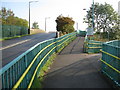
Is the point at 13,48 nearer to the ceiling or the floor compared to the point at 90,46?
nearer to the floor

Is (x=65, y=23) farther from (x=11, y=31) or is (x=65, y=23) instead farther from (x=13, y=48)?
(x=13, y=48)

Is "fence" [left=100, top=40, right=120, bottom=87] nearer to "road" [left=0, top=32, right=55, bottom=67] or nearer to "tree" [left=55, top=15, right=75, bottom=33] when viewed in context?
"road" [left=0, top=32, right=55, bottom=67]

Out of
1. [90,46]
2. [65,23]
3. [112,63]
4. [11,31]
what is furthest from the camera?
[65,23]

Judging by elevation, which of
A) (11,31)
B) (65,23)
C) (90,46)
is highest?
(65,23)

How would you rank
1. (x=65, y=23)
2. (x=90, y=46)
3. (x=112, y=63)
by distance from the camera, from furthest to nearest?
(x=65, y=23) → (x=90, y=46) → (x=112, y=63)

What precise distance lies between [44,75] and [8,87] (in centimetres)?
433

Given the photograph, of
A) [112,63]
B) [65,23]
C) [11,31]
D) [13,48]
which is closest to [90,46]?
[13,48]

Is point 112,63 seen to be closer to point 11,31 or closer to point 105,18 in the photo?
point 11,31

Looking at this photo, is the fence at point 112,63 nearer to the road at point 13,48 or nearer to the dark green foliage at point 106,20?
the road at point 13,48

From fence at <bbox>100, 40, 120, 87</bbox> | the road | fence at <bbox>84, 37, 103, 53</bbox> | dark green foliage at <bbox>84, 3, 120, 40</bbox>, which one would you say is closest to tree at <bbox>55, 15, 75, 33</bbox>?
dark green foliage at <bbox>84, 3, 120, 40</bbox>

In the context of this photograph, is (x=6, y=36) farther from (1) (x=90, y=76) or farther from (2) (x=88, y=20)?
(2) (x=88, y=20)

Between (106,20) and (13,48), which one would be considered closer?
(13,48)

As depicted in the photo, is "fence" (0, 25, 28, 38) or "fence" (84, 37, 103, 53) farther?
"fence" (0, 25, 28, 38)

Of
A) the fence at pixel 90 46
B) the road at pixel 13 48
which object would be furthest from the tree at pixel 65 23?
the fence at pixel 90 46
